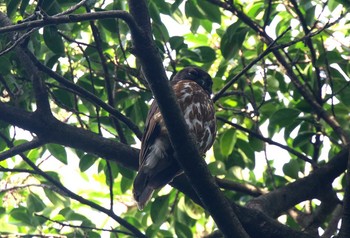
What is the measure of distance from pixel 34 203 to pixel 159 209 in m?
0.86

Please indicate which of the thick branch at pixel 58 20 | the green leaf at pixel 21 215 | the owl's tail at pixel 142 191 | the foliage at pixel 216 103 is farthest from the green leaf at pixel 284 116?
the thick branch at pixel 58 20

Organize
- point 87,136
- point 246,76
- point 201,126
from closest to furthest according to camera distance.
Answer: point 87,136 < point 201,126 < point 246,76

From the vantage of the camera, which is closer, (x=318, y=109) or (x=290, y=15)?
(x=318, y=109)

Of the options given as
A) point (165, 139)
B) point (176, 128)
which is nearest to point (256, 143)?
point (165, 139)

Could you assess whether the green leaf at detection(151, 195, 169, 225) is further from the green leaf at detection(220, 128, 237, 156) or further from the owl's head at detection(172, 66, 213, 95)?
the owl's head at detection(172, 66, 213, 95)

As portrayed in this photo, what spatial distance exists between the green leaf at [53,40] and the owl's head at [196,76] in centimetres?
96

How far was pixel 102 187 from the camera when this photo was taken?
545cm

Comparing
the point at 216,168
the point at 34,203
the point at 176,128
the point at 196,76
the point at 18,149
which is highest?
the point at 196,76

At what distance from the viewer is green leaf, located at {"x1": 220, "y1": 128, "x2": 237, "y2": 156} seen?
446 centimetres

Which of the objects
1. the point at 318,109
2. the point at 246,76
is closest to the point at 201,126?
the point at 246,76

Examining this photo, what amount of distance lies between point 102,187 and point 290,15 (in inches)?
81.8

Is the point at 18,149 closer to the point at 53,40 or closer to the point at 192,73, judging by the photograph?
the point at 53,40

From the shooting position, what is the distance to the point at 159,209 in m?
4.38

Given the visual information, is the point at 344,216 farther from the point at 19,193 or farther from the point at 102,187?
the point at 102,187
